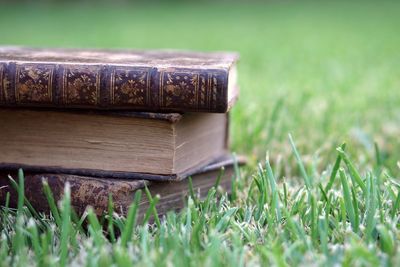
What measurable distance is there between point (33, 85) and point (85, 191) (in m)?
0.23

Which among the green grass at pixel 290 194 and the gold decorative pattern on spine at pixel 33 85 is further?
the gold decorative pattern on spine at pixel 33 85

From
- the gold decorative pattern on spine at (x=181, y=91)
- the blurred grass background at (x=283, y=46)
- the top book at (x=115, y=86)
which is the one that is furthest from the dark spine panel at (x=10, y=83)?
the blurred grass background at (x=283, y=46)

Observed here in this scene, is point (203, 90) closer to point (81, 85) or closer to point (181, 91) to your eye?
point (181, 91)

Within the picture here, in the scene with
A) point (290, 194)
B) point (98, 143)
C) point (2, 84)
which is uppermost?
point (2, 84)

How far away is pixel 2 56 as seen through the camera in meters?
1.43

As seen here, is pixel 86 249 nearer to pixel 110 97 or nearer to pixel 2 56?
pixel 110 97

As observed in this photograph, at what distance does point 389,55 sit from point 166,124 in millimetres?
3294

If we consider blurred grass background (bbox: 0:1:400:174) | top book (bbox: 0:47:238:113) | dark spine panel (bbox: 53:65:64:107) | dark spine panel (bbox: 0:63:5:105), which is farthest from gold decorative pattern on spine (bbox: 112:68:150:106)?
blurred grass background (bbox: 0:1:400:174)

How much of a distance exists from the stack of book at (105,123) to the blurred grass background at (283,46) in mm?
466

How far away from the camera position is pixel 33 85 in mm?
1285

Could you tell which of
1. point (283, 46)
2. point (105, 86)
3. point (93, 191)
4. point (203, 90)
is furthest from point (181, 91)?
point (283, 46)

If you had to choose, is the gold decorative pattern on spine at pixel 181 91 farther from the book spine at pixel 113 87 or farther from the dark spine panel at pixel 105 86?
the dark spine panel at pixel 105 86

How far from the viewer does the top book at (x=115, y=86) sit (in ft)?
4.17

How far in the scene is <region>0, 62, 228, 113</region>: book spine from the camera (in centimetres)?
127
